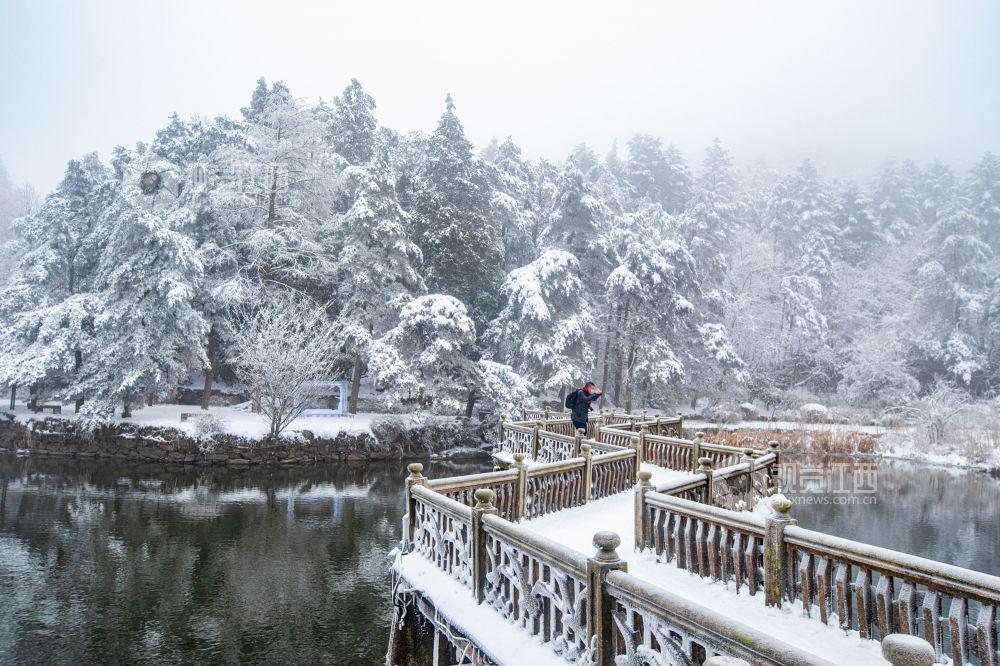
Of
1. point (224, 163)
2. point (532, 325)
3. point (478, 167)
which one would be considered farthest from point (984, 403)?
point (224, 163)

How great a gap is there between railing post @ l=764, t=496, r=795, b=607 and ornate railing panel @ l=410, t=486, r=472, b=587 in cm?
292

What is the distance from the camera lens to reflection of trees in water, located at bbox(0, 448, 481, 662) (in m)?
9.05

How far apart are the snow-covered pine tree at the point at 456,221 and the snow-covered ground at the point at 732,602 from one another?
840 inches

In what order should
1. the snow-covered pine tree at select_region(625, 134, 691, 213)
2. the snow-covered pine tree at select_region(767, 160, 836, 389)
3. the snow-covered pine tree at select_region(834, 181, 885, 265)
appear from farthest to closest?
the snow-covered pine tree at select_region(625, 134, 691, 213), the snow-covered pine tree at select_region(834, 181, 885, 265), the snow-covered pine tree at select_region(767, 160, 836, 389)

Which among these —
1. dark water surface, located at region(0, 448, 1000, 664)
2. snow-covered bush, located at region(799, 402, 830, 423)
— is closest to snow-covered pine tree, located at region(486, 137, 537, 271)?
dark water surface, located at region(0, 448, 1000, 664)

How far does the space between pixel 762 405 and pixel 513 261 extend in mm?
18591

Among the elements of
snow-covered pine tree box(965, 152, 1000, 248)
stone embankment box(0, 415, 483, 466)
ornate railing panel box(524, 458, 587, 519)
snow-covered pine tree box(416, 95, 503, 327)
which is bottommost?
stone embankment box(0, 415, 483, 466)

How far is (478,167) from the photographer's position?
29984 mm

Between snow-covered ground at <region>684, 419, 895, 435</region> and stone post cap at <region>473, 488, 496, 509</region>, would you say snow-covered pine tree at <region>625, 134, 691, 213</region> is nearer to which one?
snow-covered ground at <region>684, 419, 895, 435</region>

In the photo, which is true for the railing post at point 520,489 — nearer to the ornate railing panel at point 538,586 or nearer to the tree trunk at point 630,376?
the ornate railing panel at point 538,586

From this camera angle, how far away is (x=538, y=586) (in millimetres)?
4406

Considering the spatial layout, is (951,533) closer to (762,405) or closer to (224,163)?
(762,405)

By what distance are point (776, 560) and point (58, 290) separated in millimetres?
33266

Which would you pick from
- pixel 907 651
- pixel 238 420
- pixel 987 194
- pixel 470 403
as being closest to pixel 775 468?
pixel 907 651
